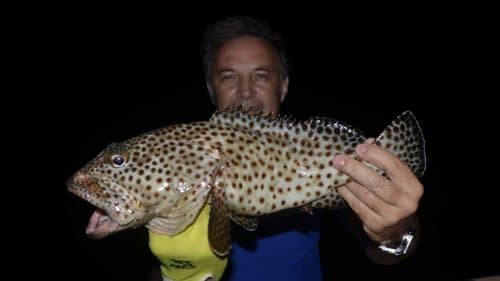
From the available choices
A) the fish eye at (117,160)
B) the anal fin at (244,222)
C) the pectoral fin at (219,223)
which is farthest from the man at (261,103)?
the fish eye at (117,160)

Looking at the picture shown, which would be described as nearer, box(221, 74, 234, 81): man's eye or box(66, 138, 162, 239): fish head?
box(66, 138, 162, 239): fish head

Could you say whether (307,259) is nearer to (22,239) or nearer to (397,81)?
(22,239)

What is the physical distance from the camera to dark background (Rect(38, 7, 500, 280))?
2033 cm

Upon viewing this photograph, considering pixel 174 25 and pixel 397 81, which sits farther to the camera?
pixel 397 81

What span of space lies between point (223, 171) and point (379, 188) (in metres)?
0.91

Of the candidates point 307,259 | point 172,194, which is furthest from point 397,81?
point 172,194

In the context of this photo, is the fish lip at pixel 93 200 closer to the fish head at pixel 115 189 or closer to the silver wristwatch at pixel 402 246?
the fish head at pixel 115 189

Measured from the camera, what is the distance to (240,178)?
2.19m

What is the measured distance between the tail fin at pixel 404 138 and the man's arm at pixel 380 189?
0.09 m

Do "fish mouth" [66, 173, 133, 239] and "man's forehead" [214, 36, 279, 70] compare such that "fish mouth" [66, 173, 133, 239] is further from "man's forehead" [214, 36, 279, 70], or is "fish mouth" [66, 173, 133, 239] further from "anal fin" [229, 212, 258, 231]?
"man's forehead" [214, 36, 279, 70]

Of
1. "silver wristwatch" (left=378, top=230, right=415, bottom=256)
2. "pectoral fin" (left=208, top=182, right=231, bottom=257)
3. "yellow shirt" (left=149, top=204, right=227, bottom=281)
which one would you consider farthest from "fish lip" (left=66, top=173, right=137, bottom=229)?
"silver wristwatch" (left=378, top=230, right=415, bottom=256)

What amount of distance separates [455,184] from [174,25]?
16566mm

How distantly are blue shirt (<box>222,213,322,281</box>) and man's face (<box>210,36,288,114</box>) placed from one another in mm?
1104

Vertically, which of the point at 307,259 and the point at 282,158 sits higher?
the point at 282,158
